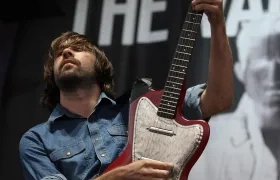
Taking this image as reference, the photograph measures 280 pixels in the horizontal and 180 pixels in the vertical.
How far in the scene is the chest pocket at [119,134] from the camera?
1.09 metres

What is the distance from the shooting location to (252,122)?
1.30 meters

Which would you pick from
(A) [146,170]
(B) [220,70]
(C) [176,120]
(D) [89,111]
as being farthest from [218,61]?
(D) [89,111]

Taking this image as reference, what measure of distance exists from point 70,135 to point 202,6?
40 centimetres

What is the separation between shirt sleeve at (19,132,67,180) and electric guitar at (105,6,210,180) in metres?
0.16

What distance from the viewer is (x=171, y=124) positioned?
91 cm

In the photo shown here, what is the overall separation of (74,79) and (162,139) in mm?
345

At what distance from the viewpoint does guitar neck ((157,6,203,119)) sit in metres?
0.93

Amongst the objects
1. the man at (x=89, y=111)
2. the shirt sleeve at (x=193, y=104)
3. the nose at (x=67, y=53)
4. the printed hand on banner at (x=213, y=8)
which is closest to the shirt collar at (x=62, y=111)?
the man at (x=89, y=111)

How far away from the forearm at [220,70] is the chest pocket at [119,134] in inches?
8.7

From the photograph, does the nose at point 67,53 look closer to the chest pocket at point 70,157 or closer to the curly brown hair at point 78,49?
the curly brown hair at point 78,49

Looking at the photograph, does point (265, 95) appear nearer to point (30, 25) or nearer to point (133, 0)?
point (133, 0)

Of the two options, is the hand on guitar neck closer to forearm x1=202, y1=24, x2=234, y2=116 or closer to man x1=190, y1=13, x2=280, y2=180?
forearm x1=202, y1=24, x2=234, y2=116

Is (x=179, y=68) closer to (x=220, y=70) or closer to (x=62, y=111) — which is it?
(x=220, y=70)

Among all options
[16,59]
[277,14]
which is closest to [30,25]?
[16,59]
